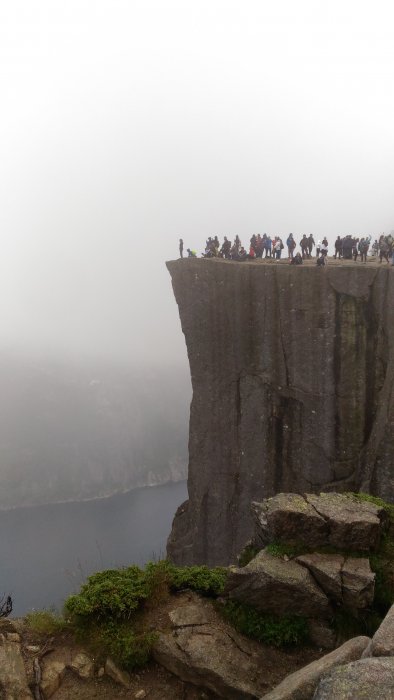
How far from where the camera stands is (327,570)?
44.2ft

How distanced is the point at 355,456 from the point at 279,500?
1878 centimetres

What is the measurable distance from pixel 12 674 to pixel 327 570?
29.9 ft

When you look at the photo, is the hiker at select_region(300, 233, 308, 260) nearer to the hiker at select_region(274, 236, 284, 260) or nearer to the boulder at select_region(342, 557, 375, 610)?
the hiker at select_region(274, 236, 284, 260)

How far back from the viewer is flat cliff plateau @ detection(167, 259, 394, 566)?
3192 cm

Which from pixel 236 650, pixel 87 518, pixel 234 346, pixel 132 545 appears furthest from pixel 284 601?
pixel 87 518

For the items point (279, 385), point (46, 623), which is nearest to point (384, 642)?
point (46, 623)

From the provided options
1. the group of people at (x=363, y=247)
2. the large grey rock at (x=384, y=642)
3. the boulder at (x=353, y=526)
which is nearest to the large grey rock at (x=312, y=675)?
the large grey rock at (x=384, y=642)

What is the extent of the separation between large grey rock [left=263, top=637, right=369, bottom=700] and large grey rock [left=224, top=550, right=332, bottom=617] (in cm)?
349

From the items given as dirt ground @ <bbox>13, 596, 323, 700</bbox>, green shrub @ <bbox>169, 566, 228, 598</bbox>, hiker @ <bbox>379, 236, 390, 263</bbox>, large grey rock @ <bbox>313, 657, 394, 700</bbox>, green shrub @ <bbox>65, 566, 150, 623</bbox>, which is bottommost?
dirt ground @ <bbox>13, 596, 323, 700</bbox>

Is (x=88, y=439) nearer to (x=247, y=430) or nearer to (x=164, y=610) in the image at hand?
(x=247, y=430)

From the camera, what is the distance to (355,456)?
32.4 m

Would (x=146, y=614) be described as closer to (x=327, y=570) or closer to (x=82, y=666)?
(x=82, y=666)

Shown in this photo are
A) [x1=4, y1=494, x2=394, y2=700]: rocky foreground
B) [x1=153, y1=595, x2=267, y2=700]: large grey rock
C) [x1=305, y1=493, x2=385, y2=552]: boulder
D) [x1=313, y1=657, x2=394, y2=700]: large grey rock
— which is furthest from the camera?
[x1=305, y1=493, x2=385, y2=552]: boulder

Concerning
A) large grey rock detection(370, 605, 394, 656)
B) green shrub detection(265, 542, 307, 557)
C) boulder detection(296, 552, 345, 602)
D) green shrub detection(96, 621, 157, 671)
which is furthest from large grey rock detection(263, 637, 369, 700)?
green shrub detection(265, 542, 307, 557)
